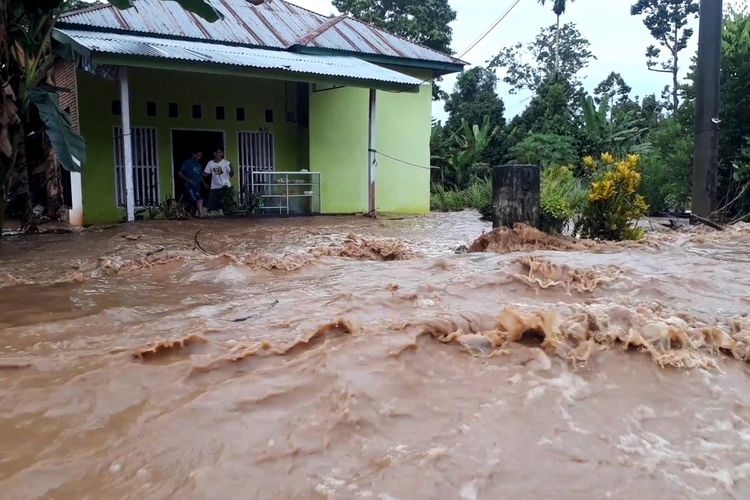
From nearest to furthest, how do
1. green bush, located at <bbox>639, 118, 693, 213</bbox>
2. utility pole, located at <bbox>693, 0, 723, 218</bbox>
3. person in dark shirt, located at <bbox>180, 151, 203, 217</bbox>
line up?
utility pole, located at <bbox>693, 0, 723, 218</bbox> < green bush, located at <bbox>639, 118, 693, 213</bbox> < person in dark shirt, located at <bbox>180, 151, 203, 217</bbox>

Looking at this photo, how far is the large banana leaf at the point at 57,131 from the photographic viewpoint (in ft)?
22.4

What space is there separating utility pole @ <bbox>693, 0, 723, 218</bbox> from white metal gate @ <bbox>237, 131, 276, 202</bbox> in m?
8.32

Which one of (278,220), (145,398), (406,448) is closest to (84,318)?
(145,398)

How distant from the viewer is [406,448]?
2346 millimetres

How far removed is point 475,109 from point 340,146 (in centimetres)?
1108

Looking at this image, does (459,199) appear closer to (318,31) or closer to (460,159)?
(460,159)

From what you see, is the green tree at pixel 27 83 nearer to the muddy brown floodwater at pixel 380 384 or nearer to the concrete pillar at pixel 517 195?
the muddy brown floodwater at pixel 380 384

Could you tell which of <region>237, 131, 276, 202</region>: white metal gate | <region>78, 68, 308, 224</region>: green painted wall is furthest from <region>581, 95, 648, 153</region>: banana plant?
<region>237, 131, 276, 202</region>: white metal gate

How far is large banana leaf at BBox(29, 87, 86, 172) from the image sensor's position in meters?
6.82

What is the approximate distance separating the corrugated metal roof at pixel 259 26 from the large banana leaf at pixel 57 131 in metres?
4.68

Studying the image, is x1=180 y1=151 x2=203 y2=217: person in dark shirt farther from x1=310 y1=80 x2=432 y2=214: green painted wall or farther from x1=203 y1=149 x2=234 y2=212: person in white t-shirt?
x1=310 y1=80 x2=432 y2=214: green painted wall

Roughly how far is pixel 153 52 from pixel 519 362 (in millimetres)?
8627

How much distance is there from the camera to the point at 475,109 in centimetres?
2386

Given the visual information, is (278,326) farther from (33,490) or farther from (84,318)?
(33,490)
